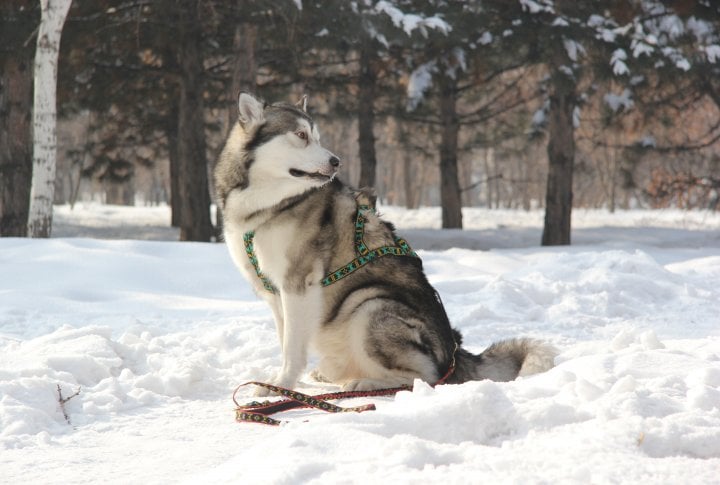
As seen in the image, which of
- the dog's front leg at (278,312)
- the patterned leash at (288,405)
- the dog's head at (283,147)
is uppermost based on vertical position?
the dog's head at (283,147)

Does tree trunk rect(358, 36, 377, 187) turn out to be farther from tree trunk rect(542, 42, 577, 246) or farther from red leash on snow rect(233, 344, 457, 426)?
red leash on snow rect(233, 344, 457, 426)

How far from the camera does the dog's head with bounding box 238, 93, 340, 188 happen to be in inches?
180

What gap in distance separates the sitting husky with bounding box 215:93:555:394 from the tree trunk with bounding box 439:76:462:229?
46.5 ft

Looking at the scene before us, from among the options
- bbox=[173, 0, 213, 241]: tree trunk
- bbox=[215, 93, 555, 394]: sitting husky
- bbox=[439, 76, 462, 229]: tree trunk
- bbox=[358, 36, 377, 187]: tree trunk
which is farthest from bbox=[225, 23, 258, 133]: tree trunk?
bbox=[215, 93, 555, 394]: sitting husky

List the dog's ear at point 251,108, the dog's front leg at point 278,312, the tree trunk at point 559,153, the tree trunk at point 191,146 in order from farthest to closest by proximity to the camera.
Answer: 1. the tree trunk at point 191,146
2. the tree trunk at point 559,153
3. the dog's front leg at point 278,312
4. the dog's ear at point 251,108

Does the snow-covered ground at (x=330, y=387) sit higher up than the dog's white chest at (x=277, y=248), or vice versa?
the dog's white chest at (x=277, y=248)

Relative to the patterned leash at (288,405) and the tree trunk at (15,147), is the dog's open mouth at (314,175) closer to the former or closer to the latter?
the patterned leash at (288,405)

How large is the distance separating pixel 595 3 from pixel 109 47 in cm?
1058

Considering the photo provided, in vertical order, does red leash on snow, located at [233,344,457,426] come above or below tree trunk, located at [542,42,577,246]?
below

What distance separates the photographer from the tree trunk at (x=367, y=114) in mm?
18172

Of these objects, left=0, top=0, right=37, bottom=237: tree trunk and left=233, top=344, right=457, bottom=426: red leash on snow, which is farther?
left=0, top=0, right=37, bottom=237: tree trunk

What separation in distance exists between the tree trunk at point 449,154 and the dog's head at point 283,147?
1412 centimetres

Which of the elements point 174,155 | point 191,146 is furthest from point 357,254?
point 174,155

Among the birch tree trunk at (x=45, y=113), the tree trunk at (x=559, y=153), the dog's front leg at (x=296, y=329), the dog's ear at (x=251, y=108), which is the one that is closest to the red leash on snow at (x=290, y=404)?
the dog's front leg at (x=296, y=329)
